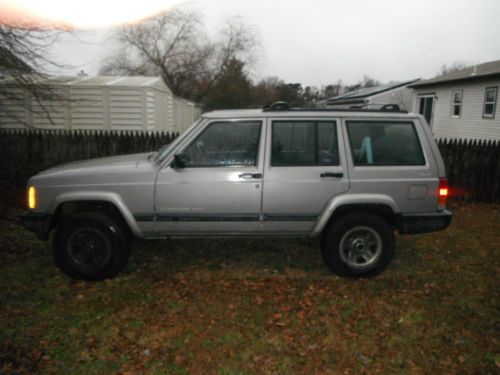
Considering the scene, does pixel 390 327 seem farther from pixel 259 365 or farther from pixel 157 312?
pixel 157 312

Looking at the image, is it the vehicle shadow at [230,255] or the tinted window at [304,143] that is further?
the vehicle shadow at [230,255]

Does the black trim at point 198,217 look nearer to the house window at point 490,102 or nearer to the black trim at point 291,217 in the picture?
the black trim at point 291,217

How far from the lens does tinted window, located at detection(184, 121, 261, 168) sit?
13.9ft

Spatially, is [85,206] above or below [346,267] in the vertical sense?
above

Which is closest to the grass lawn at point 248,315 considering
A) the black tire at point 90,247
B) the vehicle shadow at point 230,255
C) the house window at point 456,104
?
the vehicle shadow at point 230,255

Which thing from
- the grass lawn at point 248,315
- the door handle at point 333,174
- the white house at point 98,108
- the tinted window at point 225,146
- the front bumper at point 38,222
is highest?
the white house at point 98,108

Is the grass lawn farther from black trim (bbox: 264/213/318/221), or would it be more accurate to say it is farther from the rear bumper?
black trim (bbox: 264/213/318/221)

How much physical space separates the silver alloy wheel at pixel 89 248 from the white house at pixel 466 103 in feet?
54.5

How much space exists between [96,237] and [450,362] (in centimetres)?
383

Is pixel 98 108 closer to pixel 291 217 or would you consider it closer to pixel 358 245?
pixel 291 217

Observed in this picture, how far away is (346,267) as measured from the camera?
14.7 ft

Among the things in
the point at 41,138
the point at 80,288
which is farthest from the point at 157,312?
the point at 41,138

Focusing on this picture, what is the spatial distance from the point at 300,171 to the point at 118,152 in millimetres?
7095

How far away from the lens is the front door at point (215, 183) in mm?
4203
